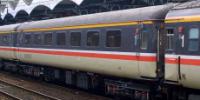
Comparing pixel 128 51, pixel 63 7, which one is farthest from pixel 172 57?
pixel 63 7

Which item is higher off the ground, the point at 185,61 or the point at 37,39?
the point at 37,39

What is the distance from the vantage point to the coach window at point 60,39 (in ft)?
68.7

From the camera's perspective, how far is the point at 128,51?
15.8m

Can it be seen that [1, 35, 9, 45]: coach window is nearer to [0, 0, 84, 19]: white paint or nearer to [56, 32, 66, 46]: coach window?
[0, 0, 84, 19]: white paint

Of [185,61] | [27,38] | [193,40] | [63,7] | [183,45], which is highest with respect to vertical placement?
[63,7]

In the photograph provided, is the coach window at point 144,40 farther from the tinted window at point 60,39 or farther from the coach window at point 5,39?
the coach window at point 5,39

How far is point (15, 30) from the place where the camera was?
28000 millimetres

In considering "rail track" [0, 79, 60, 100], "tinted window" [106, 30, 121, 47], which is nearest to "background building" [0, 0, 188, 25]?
"tinted window" [106, 30, 121, 47]

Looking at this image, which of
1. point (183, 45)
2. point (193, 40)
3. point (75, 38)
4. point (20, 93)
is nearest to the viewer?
point (193, 40)

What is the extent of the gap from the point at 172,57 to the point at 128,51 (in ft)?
8.21

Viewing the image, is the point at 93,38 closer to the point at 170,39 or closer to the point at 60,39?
the point at 60,39

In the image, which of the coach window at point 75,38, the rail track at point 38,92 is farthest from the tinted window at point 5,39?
the coach window at point 75,38

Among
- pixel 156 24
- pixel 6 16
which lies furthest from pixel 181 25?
pixel 6 16

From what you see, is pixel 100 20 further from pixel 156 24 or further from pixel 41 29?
pixel 41 29
